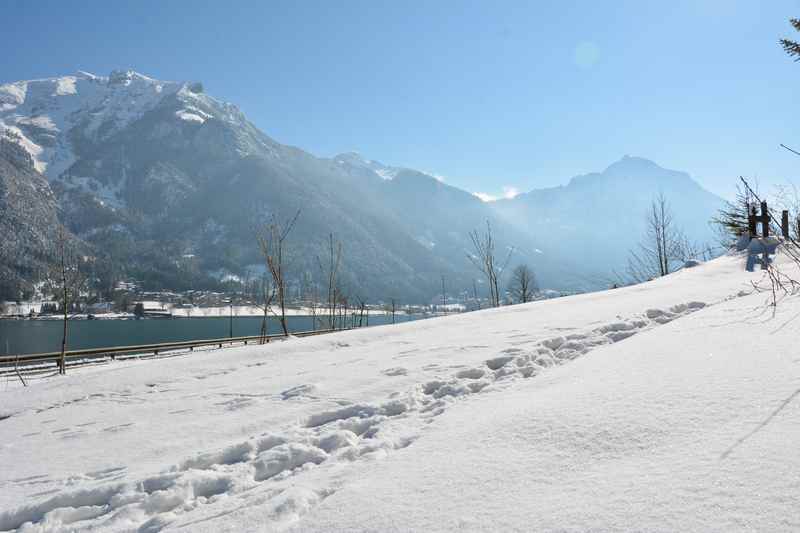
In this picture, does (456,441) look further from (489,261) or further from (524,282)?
(524,282)

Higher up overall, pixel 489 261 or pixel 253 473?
pixel 489 261

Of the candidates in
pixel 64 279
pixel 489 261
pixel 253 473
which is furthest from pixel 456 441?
pixel 489 261

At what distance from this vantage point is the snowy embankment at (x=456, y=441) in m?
1.29

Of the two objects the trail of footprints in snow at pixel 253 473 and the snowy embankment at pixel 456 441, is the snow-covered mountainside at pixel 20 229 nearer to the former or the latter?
the snowy embankment at pixel 456 441

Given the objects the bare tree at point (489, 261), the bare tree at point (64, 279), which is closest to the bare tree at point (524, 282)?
the bare tree at point (489, 261)

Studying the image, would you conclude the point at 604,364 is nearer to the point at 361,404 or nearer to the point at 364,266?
the point at 361,404

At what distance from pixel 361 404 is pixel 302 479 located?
3.59 ft

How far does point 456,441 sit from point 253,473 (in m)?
1.10

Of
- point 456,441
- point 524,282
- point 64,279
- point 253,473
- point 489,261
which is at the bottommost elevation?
point 253,473

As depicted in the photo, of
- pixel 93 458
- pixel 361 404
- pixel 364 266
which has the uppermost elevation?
pixel 364 266

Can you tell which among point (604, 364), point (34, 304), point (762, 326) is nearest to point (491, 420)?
point (604, 364)

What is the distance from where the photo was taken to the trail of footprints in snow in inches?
72.6

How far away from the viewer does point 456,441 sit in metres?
1.99

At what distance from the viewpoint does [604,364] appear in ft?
9.36
